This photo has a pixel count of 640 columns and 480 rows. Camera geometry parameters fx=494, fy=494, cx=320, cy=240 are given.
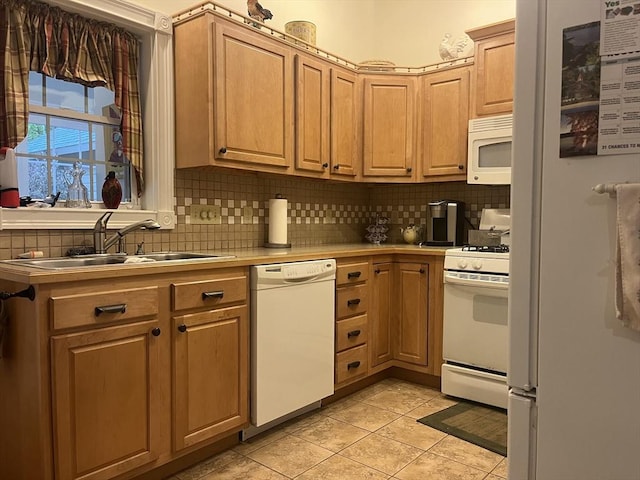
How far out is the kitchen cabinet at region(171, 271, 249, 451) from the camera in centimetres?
211

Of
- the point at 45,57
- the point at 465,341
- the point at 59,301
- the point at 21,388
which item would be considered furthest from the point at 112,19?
the point at 465,341

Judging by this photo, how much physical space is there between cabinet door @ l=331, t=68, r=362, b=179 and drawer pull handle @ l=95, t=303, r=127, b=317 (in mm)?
1900

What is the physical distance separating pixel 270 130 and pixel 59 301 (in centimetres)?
160

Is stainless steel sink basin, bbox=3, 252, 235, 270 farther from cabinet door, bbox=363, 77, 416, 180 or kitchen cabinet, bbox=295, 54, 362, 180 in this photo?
cabinet door, bbox=363, 77, 416, 180

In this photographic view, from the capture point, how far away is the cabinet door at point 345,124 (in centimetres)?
341

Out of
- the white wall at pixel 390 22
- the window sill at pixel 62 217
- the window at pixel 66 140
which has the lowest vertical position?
the window sill at pixel 62 217

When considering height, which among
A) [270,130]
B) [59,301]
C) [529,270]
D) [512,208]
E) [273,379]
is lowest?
[273,379]

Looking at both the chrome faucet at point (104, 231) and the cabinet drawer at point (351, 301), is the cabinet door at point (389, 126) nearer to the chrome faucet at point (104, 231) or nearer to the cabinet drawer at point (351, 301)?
the cabinet drawer at point (351, 301)

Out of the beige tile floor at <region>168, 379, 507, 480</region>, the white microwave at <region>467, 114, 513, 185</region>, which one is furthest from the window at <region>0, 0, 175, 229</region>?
the white microwave at <region>467, 114, 513, 185</region>

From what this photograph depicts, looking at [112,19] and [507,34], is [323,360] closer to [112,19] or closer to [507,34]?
[112,19]

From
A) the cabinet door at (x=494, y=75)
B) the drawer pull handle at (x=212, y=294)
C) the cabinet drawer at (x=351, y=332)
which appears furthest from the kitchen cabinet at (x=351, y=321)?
the cabinet door at (x=494, y=75)

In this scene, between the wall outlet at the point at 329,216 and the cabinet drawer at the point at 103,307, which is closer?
the cabinet drawer at the point at 103,307

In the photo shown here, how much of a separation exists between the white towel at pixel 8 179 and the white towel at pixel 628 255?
2.24m

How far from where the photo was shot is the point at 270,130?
9.55 ft
